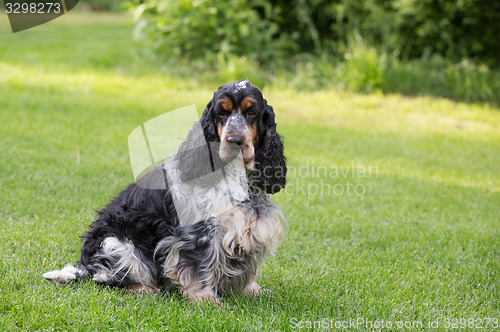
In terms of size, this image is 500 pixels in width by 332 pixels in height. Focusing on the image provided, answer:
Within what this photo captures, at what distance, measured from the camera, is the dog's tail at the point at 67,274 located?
A: 3.43 m

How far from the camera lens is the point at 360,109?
1034 cm

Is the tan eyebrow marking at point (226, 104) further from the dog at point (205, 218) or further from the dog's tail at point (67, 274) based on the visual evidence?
the dog's tail at point (67, 274)

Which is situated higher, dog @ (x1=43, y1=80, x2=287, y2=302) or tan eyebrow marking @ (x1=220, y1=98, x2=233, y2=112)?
tan eyebrow marking @ (x1=220, y1=98, x2=233, y2=112)

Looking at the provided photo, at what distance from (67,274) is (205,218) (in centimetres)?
98

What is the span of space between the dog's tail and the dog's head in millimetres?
1212

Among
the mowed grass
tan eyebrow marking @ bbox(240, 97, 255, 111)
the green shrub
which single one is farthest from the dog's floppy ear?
the green shrub

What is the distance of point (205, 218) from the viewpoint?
135 inches

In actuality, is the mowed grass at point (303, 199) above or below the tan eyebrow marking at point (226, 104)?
below

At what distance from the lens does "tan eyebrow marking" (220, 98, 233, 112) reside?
3.32 meters

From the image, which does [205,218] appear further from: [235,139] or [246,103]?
[246,103]

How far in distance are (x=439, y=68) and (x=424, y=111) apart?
7.63 feet

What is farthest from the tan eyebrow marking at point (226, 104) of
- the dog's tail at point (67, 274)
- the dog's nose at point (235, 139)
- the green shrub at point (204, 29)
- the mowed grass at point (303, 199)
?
the green shrub at point (204, 29)

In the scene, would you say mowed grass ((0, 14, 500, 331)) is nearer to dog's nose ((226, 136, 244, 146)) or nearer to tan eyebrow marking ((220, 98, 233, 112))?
dog's nose ((226, 136, 244, 146))

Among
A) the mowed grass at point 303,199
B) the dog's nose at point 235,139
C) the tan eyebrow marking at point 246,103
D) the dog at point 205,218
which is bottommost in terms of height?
Answer: the mowed grass at point 303,199
